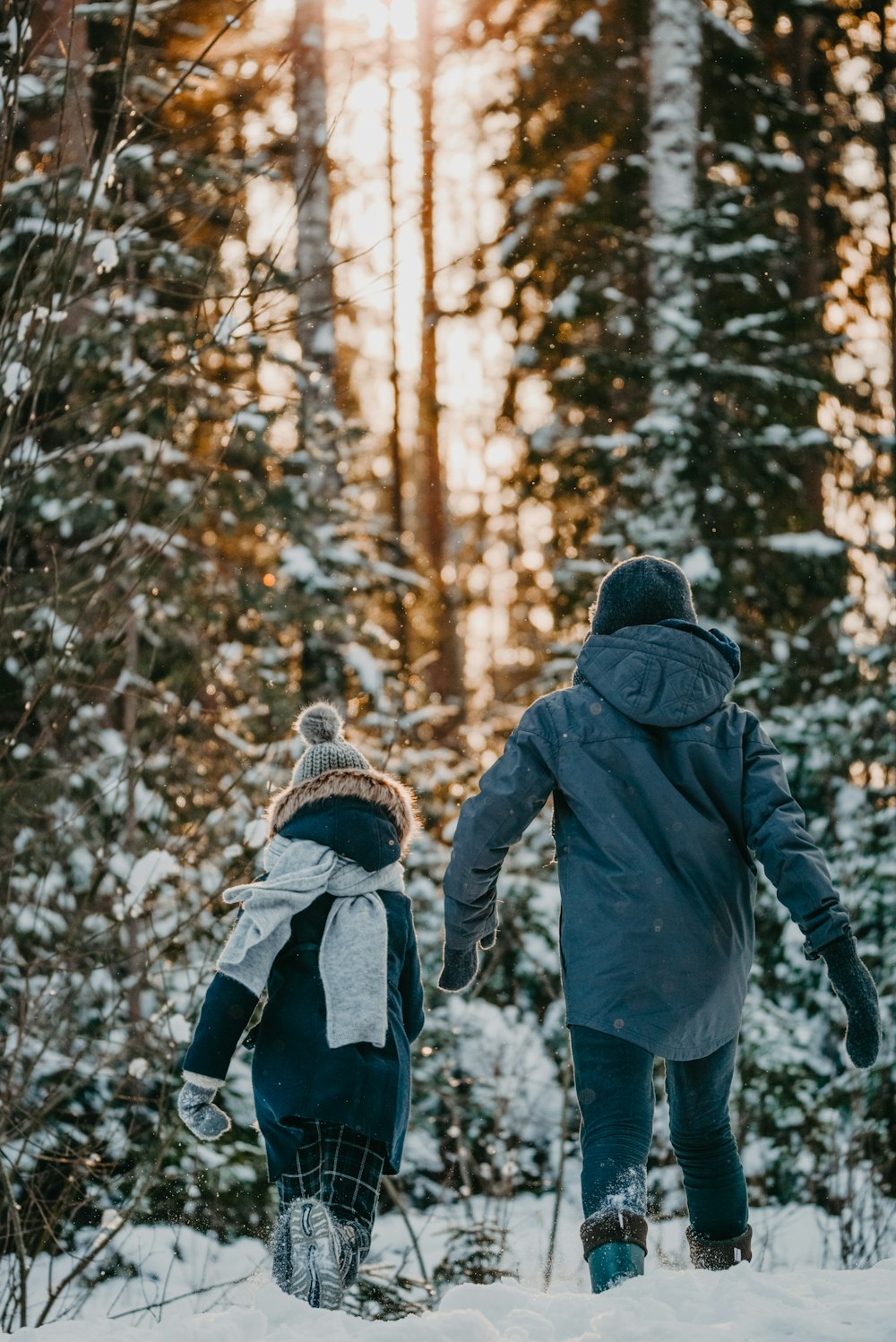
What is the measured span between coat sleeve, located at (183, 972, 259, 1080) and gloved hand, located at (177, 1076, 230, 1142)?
0.04 metres

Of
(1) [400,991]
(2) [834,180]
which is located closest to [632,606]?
(1) [400,991]

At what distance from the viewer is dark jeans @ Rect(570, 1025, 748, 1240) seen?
314 centimetres

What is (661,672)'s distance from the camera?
3.41 meters

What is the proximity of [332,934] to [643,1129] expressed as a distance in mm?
1061

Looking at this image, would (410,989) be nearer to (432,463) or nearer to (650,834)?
(650,834)

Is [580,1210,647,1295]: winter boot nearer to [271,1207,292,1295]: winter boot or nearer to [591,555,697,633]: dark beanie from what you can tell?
[271,1207,292,1295]: winter boot

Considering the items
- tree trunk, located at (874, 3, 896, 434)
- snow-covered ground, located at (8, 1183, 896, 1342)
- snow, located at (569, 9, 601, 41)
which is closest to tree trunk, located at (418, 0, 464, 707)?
snow, located at (569, 9, 601, 41)

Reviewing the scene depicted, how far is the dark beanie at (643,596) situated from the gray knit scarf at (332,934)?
1.07 metres

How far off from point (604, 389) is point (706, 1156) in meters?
7.54

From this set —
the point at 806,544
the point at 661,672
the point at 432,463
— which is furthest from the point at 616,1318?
the point at 432,463

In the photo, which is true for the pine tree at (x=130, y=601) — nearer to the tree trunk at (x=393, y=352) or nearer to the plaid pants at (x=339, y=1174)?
the plaid pants at (x=339, y=1174)

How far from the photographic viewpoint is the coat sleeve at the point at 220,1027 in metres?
3.56

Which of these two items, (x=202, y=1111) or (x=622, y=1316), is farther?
(x=202, y=1111)

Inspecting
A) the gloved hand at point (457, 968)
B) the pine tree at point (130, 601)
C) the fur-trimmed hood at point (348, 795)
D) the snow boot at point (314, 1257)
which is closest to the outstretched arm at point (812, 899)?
the gloved hand at point (457, 968)
